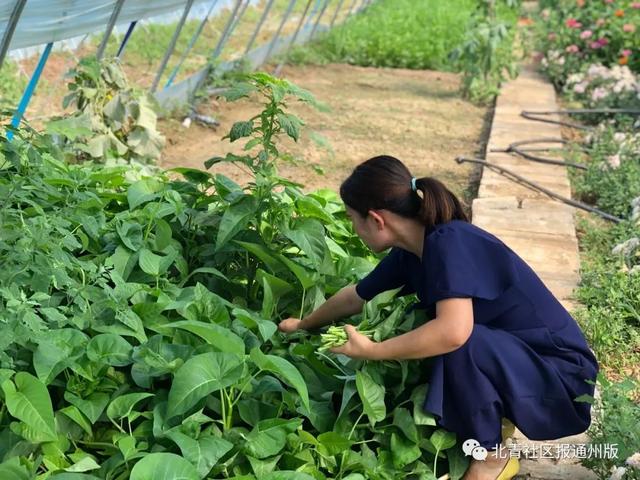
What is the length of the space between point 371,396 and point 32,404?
93 centimetres

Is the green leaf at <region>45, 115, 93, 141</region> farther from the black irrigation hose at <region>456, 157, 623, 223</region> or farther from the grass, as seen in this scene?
the grass

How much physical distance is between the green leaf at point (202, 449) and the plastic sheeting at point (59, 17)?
8.86 ft

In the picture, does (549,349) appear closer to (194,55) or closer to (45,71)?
(45,71)

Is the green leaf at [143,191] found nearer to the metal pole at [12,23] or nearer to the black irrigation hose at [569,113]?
the metal pole at [12,23]

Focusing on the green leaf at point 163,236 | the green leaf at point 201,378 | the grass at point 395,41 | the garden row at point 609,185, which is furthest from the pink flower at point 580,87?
the green leaf at point 201,378

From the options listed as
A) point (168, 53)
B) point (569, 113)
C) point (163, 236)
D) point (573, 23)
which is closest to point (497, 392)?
point (163, 236)

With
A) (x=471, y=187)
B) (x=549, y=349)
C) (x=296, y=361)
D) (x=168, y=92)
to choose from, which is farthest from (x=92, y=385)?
(x=168, y=92)

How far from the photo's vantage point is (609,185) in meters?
5.70

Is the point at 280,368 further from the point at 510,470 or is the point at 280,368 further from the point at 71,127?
the point at 71,127

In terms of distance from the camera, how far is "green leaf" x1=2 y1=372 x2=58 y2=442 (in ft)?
7.76

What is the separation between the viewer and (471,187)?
6.21 m

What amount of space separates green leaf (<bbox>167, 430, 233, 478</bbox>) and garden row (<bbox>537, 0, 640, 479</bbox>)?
1095mm

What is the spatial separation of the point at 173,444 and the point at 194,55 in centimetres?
819

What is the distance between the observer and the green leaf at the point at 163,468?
7.39 feet
